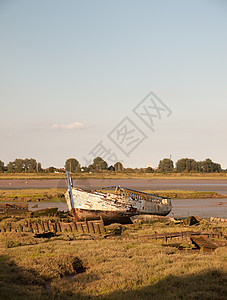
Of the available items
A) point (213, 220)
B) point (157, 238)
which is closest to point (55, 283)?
point (157, 238)

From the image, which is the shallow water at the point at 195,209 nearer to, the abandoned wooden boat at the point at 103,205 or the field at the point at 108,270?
the abandoned wooden boat at the point at 103,205

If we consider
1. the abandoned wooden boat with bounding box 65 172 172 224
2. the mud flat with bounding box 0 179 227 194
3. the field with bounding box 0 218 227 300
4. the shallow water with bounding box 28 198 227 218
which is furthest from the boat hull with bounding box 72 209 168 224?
the mud flat with bounding box 0 179 227 194

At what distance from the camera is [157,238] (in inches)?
818

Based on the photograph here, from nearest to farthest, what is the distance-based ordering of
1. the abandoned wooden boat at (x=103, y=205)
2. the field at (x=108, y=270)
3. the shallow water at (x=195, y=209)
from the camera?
the field at (x=108, y=270) < the abandoned wooden boat at (x=103, y=205) < the shallow water at (x=195, y=209)

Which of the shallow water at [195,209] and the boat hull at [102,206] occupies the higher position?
the boat hull at [102,206]

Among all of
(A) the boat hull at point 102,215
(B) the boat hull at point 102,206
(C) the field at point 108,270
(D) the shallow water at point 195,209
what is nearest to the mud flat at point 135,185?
(D) the shallow water at point 195,209

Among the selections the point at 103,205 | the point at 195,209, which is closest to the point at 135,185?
the point at 195,209

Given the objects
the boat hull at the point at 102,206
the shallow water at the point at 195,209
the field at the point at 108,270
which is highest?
the boat hull at the point at 102,206

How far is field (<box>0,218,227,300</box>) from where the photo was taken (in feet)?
38.6

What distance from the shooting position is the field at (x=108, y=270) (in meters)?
11.8

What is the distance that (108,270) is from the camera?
14.4m

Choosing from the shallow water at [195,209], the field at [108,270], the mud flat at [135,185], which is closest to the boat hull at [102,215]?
the shallow water at [195,209]

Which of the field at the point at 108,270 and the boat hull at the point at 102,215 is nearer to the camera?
the field at the point at 108,270

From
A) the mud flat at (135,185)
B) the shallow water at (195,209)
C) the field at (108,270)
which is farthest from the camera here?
the mud flat at (135,185)
